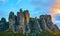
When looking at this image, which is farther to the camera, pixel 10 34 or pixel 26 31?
pixel 26 31

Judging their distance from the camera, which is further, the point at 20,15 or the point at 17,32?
the point at 20,15

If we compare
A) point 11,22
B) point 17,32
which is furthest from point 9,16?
point 17,32

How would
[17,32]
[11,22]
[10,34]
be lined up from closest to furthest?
1. [10,34]
2. [17,32]
3. [11,22]

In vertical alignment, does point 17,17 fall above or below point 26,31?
above

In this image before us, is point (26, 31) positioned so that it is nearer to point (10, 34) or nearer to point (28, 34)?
point (28, 34)

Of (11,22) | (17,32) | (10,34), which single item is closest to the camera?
(10,34)

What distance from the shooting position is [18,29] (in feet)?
608

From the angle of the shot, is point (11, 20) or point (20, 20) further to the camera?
point (20, 20)

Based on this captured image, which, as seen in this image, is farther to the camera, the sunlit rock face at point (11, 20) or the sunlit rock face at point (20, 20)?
the sunlit rock face at point (20, 20)

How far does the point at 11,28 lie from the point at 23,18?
62.3 ft

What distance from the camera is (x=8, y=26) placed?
7741 inches

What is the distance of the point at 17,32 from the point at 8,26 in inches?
786

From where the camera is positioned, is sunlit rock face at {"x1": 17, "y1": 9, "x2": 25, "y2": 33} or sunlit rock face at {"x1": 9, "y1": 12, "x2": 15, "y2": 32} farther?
sunlit rock face at {"x1": 17, "y1": 9, "x2": 25, "y2": 33}

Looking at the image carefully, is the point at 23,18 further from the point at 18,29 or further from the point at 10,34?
the point at 10,34
